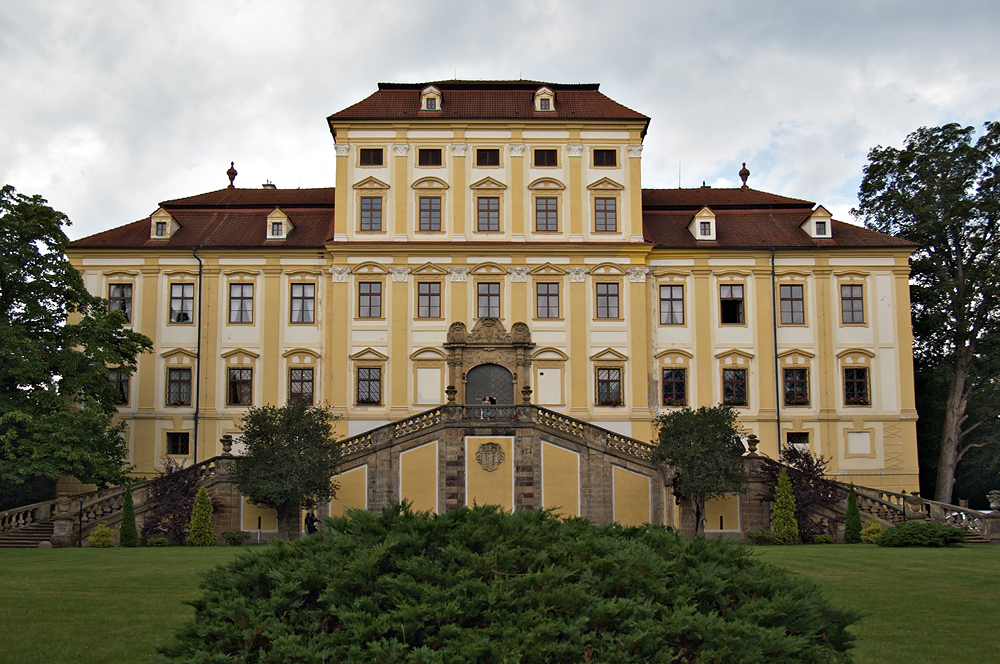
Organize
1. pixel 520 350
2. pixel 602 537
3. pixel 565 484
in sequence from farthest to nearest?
pixel 520 350, pixel 565 484, pixel 602 537

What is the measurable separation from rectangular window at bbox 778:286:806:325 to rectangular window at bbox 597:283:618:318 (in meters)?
7.56

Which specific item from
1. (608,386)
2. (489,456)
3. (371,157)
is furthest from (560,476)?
(371,157)

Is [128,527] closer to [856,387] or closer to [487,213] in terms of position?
[487,213]

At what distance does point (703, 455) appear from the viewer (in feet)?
95.8

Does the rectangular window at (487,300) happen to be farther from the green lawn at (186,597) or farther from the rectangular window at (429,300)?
the green lawn at (186,597)

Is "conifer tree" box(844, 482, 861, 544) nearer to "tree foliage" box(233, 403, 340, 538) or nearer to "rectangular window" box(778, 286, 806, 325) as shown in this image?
"rectangular window" box(778, 286, 806, 325)

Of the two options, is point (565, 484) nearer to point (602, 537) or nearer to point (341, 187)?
point (341, 187)

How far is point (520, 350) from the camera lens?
3766 centimetres

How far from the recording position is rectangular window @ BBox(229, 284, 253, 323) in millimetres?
39500

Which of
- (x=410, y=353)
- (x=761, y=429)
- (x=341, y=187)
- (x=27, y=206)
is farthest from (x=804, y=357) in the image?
(x=27, y=206)

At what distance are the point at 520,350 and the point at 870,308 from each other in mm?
15828

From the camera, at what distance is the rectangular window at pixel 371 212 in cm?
3909

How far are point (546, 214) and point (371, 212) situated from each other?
767cm

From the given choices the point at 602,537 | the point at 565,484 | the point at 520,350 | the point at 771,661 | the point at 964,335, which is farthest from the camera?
the point at 964,335
